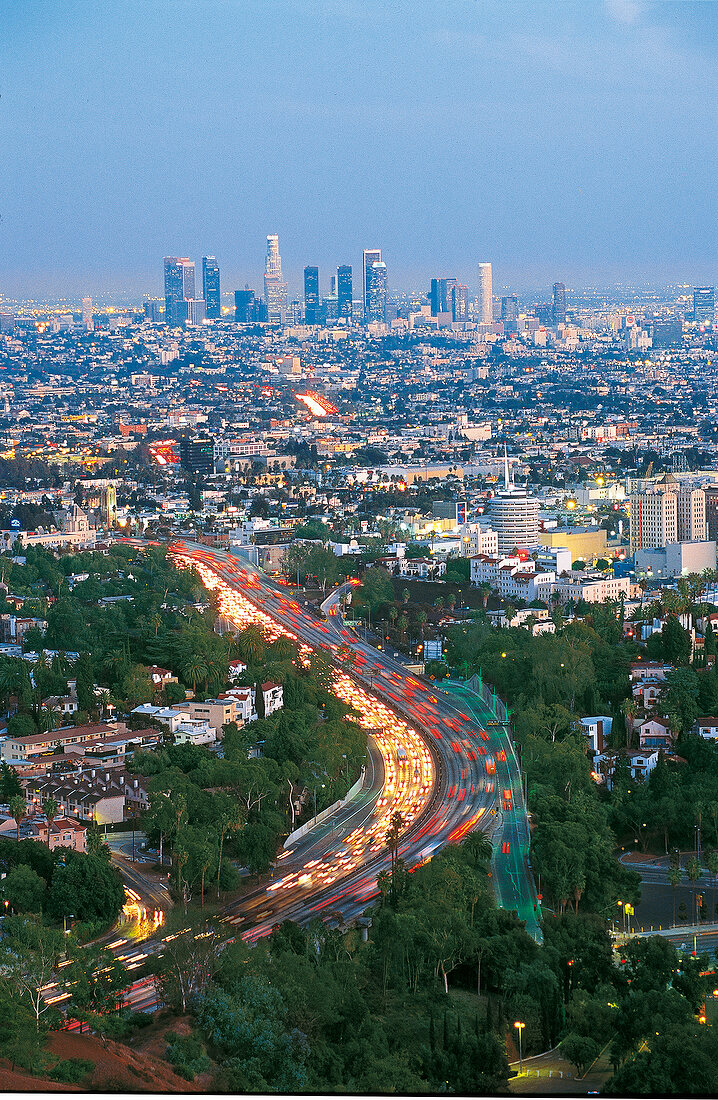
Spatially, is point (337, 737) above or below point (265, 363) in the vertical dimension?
below

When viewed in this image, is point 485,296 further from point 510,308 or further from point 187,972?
point 187,972

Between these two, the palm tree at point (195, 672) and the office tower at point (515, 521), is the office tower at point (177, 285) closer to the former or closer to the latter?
the office tower at point (515, 521)

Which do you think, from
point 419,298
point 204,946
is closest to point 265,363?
point 419,298

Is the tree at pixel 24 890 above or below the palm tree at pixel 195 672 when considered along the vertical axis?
below

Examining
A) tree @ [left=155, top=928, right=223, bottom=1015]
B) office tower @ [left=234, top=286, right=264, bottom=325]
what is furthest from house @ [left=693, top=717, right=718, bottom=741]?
office tower @ [left=234, top=286, right=264, bottom=325]

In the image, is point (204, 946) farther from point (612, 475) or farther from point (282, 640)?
point (612, 475)

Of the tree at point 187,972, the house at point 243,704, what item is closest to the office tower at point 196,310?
the house at point 243,704
